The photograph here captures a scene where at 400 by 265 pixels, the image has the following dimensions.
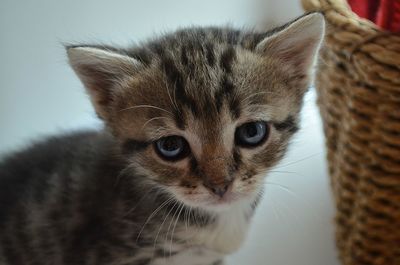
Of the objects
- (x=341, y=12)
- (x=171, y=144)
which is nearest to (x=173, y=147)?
(x=171, y=144)

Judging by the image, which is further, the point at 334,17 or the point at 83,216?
the point at 83,216

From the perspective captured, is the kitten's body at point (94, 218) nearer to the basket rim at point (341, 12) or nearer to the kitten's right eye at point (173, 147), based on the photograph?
the kitten's right eye at point (173, 147)

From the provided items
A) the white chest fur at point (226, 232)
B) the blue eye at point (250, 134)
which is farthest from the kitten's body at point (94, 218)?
the blue eye at point (250, 134)

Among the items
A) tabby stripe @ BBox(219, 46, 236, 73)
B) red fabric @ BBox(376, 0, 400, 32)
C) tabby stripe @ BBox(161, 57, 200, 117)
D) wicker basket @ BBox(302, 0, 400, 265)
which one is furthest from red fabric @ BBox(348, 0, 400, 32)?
tabby stripe @ BBox(161, 57, 200, 117)

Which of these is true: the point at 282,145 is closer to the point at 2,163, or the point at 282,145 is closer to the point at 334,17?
the point at 334,17

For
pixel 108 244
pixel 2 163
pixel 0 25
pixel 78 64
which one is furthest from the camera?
pixel 0 25

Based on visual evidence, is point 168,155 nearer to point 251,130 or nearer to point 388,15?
point 251,130

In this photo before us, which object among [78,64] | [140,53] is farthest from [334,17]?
[78,64]

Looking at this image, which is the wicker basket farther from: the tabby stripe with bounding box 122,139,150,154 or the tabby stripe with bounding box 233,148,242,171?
the tabby stripe with bounding box 122,139,150,154
